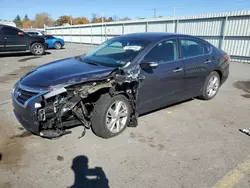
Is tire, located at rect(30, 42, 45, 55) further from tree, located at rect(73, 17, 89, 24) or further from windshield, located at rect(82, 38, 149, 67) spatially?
tree, located at rect(73, 17, 89, 24)

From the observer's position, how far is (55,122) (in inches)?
115

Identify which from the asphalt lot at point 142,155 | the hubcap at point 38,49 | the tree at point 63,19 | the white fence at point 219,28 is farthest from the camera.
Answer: the tree at point 63,19

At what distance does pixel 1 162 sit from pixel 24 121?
60 centimetres

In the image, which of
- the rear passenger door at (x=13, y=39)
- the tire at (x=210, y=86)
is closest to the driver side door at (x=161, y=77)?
the tire at (x=210, y=86)

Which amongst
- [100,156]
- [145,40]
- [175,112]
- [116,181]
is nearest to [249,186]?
[116,181]

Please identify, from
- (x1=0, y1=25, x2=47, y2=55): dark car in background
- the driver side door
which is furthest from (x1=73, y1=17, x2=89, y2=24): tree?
the driver side door

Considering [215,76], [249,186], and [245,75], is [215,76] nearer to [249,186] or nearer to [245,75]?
[249,186]

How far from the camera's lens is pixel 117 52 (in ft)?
13.5

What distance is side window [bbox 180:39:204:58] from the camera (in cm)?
427

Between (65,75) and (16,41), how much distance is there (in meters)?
10.9

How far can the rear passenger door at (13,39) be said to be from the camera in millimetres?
11727

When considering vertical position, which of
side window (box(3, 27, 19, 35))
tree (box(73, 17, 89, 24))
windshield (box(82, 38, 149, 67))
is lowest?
windshield (box(82, 38, 149, 67))

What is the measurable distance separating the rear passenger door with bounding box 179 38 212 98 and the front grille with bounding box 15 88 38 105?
9.53 ft

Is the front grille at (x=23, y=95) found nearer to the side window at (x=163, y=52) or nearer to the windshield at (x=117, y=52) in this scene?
the windshield at (x=117, y=52)
